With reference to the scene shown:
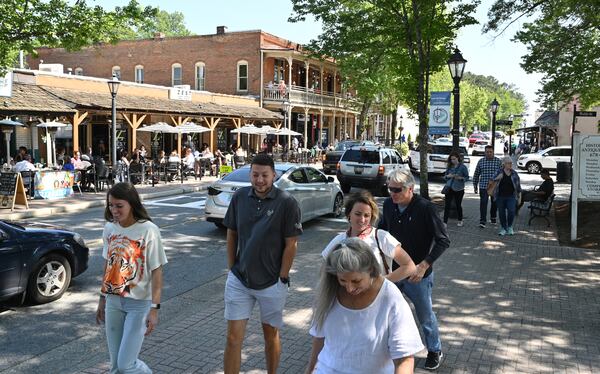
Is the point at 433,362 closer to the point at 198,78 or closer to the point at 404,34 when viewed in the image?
the point at 404,34

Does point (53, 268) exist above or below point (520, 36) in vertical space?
below

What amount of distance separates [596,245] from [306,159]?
26.2 m

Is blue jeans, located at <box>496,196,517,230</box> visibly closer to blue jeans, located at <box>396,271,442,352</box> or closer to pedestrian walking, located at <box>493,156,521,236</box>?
pedestrian walking, located at <box>493,156,521,236</box>

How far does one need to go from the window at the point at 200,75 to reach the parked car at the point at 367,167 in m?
26.6

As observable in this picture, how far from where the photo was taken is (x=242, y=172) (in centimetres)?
1202

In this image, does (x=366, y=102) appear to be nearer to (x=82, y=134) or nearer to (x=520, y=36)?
(x=82, y=134)

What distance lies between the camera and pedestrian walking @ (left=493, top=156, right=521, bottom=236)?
37.1 feet

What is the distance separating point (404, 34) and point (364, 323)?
14.8m

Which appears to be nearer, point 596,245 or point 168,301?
point 168,301

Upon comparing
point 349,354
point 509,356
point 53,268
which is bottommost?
point 509,356

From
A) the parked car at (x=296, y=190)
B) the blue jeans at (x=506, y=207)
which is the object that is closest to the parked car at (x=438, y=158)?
the parked car at (x=296, y=190)

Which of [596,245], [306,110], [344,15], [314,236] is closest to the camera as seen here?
[596,245]

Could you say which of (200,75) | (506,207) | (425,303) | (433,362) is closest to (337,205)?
(506,207)

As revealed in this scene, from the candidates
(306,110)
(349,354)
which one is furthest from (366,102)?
(349,354)
